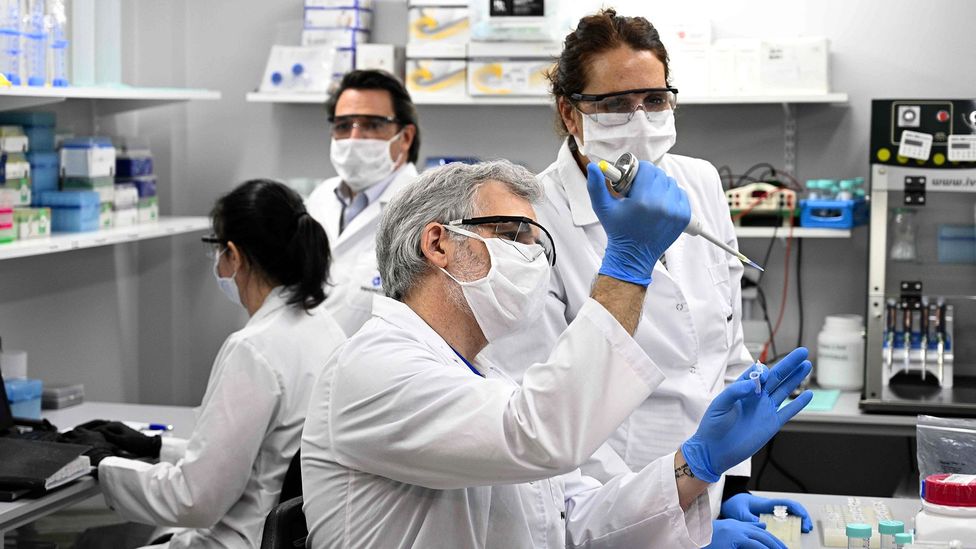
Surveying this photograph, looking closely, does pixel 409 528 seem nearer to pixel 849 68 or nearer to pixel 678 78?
pixel 678 78

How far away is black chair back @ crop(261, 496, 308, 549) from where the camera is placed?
5.13ft

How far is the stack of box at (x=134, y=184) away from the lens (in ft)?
11.6

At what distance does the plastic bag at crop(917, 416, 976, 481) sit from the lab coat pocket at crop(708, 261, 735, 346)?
39 cm

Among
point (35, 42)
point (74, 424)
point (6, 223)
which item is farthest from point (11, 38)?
point (74, 424)

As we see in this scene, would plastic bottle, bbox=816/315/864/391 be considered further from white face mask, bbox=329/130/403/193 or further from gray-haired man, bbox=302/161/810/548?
gray-haired man, bbox=302/161/810/548

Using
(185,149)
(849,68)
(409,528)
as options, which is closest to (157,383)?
(185,149)

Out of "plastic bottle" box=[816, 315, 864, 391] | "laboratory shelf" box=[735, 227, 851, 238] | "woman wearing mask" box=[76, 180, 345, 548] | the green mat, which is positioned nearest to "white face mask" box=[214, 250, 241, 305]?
"woman wearing mask" box=[76, 180, 345, 548]

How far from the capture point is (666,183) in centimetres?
133

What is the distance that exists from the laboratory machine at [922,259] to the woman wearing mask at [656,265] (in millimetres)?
1435

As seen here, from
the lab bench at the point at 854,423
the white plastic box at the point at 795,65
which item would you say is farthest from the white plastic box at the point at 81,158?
the lab bench at the point at 854,423

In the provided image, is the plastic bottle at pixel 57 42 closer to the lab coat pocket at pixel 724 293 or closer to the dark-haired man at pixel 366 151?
the dark-haired man at pixel 366 151

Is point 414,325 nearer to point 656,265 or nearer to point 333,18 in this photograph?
point 656,265

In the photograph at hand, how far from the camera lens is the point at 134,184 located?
3.65 meters

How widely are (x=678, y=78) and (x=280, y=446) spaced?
205cm
